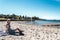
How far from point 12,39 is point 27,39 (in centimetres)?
97

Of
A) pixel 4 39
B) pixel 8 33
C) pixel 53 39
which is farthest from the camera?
pixel 8 33

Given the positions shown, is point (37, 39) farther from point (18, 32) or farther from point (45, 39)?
point (18, 32)

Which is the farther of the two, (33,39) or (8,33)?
(8,33)

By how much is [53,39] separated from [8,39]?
2992 millimetres

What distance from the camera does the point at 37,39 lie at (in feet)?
28.7

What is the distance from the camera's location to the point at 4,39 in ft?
27.3

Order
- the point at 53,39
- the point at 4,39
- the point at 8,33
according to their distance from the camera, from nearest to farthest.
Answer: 1. the point at 4,39
2. the point at 53,39
3. the point at 8,33

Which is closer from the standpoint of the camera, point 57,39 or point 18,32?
point 57,39

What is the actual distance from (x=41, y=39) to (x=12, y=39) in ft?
6.19

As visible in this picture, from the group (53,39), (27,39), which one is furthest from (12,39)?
(53,39)

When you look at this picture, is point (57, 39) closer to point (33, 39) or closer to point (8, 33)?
point (33, 39)

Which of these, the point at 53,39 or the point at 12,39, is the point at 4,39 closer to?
the point at 12,39

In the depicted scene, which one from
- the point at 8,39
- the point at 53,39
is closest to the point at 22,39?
the point at 8,39

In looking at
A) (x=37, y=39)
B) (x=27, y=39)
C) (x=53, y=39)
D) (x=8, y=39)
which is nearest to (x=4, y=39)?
(x=8, y=39)
